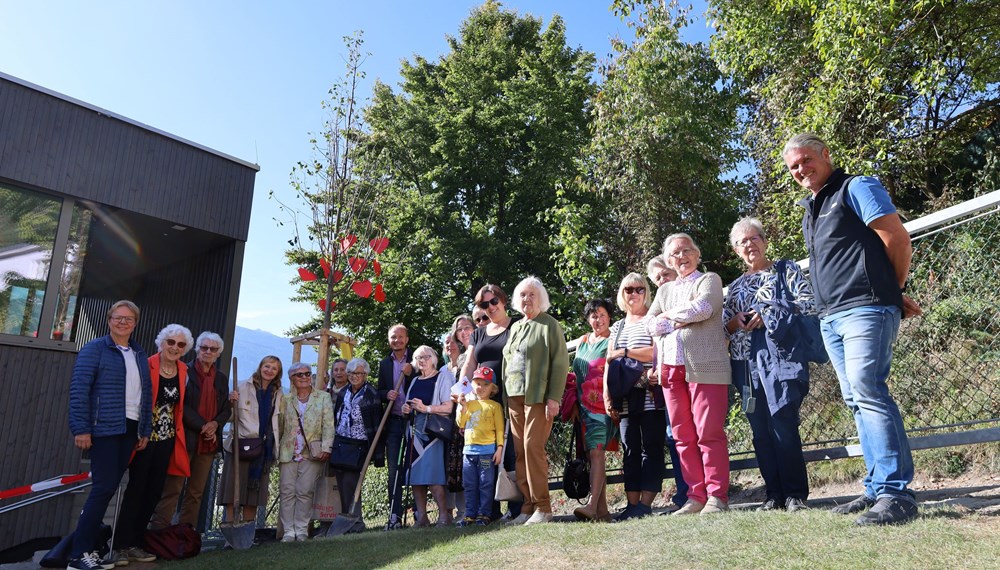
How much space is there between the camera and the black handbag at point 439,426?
237 inches

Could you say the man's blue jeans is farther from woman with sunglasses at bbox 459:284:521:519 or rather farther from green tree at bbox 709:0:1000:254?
green tree at bbox 709:0:1000:254

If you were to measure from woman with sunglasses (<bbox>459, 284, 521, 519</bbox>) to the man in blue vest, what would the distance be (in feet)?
8.21

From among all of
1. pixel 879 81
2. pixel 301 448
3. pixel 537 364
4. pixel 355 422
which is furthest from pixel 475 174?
pixel 537 364

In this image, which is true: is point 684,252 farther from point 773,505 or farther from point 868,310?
point 773,505

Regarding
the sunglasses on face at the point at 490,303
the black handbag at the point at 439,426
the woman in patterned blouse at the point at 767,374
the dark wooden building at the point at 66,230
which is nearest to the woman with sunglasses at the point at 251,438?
the black handbag at the point at 439,426

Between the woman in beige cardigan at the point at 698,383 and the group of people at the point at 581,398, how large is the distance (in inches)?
0.5

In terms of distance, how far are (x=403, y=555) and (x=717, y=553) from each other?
1.97 meters

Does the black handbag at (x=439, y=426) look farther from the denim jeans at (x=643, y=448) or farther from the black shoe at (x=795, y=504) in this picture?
the black shoe at (x=795, y=504)

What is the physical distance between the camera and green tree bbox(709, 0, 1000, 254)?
31.0ft

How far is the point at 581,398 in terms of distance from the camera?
5207 mm

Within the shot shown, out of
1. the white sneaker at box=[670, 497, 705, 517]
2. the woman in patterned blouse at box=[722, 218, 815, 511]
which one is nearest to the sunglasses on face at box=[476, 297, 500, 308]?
the woman in patterned blouse at box=[722, 218, 815, 511]

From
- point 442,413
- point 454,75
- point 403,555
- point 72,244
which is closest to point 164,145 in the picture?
point 72,244

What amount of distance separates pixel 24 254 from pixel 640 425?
6.66 m

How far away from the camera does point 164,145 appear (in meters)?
8.63
